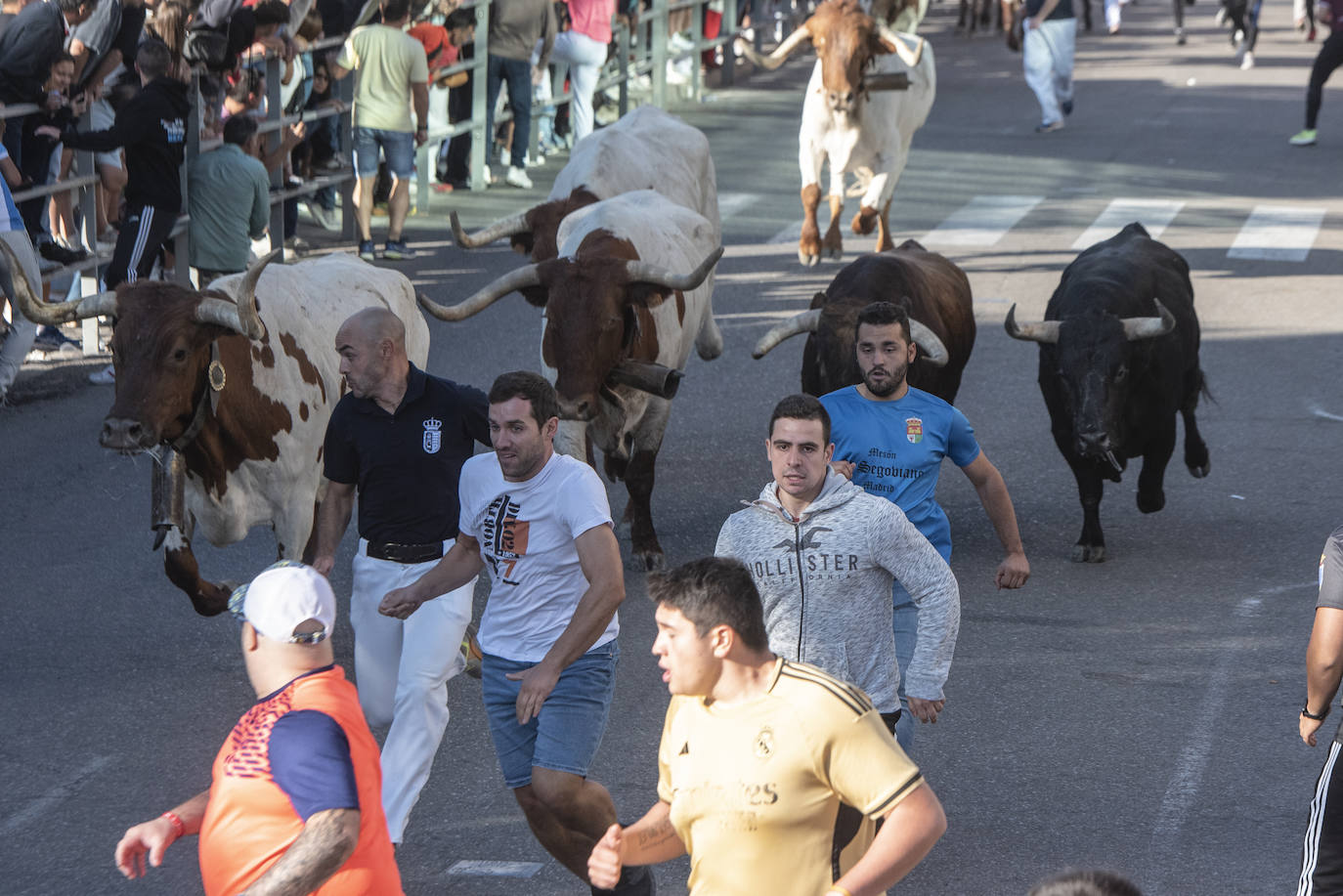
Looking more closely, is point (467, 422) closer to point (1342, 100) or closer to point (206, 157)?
point (206, 157)

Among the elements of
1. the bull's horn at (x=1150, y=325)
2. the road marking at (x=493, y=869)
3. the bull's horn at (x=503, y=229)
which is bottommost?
the road marking at (x=493, y=869)

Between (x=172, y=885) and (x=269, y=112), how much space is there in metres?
10.3

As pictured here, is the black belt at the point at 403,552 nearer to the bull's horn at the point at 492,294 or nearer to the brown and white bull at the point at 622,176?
the bull's horn at the point at 492,294

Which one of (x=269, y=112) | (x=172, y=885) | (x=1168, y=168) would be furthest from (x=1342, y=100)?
(x=172, y=885)

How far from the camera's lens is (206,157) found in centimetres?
1299

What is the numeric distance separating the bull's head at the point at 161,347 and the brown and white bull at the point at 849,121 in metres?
9.11

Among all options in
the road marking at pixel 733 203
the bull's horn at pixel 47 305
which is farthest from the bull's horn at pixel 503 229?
the road marking at pixel 733 203

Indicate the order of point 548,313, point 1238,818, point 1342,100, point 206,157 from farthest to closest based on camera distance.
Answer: point 1342,100 → point 206,157 → point 548,313 → point 1238,818

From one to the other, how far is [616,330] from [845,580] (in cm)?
389

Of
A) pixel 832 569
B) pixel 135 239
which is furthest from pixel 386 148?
pixel 832 569

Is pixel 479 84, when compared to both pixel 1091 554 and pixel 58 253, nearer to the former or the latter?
pixel 58 253

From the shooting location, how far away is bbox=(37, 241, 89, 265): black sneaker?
39.2 feet

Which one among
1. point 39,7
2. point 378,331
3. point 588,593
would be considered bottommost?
point 588,593

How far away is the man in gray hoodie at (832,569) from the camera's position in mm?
5219
